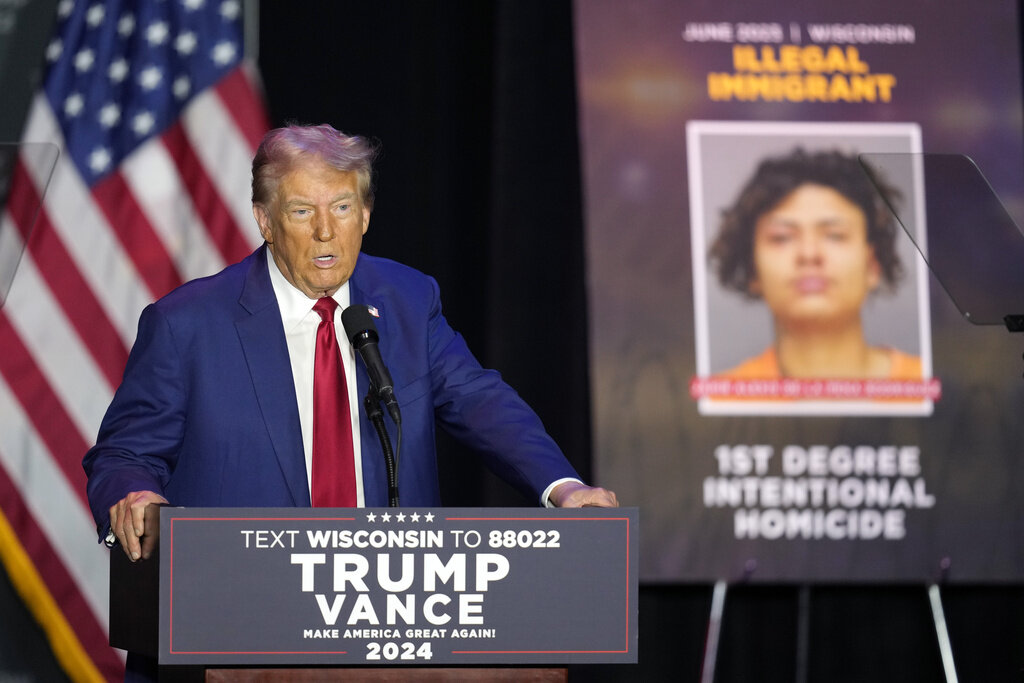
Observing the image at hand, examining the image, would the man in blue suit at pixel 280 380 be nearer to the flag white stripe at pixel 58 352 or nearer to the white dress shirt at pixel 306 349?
the white dress shirt at pixel 306 349

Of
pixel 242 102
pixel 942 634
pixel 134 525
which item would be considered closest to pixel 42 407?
pixel 242 102

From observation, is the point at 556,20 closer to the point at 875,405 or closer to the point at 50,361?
the point at 875,405

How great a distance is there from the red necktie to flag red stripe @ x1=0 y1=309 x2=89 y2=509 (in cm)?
173

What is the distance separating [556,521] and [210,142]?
2549 mm

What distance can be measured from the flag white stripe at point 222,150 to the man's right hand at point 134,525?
6.73 feet

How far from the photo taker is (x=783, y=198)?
387cm

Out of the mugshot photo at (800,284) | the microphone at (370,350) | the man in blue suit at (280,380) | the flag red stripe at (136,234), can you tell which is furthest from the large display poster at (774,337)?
the microphone at (370,350)

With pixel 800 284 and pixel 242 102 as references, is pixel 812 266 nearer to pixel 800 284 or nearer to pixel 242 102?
pixel 800 284

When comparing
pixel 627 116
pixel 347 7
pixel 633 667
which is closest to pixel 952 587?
pixel 633 667

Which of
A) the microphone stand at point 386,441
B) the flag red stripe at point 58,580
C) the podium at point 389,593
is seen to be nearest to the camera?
the podium at point 389,593

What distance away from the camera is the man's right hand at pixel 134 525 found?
1739 mm

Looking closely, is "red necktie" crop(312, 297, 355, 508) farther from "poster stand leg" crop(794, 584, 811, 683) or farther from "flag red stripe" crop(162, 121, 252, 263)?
"poster stand leg" crop(794, 584, 811, 683)

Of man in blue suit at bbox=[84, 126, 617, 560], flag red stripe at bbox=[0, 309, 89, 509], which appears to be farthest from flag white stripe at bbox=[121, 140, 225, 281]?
man in blue suit at bbox=[84, 126, 617, 560]

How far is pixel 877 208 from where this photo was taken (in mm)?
3871
